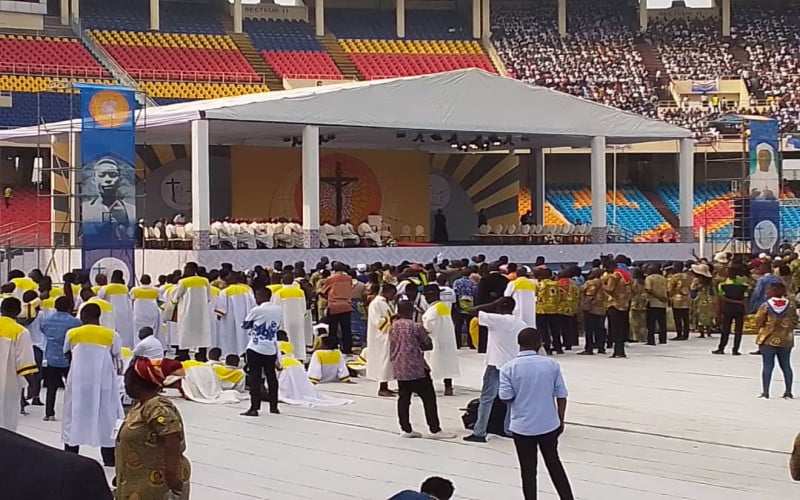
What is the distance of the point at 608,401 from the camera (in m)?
14.1

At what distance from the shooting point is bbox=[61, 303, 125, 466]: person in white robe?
963 centimetres

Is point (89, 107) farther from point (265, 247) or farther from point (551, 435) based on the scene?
point (551, 435)

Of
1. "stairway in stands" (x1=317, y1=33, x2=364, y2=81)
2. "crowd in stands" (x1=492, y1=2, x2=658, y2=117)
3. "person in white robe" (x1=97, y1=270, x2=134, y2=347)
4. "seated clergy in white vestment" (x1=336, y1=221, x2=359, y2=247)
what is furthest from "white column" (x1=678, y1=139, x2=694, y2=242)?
"person in white robe" (x1=97, y1=270, x2=134, y2=347)

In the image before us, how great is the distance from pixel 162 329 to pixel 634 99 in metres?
32.2

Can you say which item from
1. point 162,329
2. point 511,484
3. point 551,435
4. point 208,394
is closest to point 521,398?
point 551,435

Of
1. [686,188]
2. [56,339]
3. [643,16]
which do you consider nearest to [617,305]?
[56,339]

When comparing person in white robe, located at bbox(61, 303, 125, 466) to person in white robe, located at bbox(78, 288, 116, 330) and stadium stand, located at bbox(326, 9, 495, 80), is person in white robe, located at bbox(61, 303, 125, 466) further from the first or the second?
stadium stand, located at bbox(326, 9, 495, 80)

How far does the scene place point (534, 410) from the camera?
8.10m

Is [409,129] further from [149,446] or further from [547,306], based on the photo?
[149,446]

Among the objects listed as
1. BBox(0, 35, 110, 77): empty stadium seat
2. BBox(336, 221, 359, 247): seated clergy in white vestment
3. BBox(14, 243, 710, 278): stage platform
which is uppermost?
BBox(0, 35, 110, 77): empty stadium seat

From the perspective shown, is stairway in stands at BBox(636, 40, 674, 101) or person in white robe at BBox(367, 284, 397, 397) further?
stairway in stands at BBox(636, 40, 674, 101)

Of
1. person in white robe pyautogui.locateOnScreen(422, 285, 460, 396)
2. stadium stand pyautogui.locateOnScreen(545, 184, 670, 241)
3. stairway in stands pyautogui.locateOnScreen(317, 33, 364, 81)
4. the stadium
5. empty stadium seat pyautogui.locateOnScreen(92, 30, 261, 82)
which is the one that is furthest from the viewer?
stairway in stands pyautogui.locateOnScreen(317, 33, 364, 81)

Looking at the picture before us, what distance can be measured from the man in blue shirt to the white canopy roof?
13800 mm

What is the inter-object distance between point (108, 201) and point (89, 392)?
11441mm
